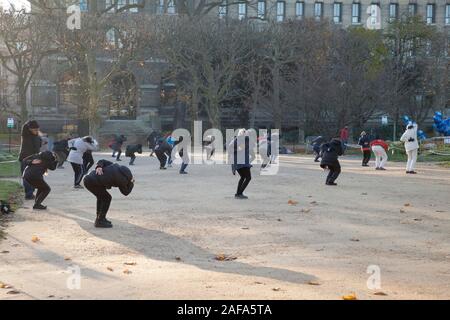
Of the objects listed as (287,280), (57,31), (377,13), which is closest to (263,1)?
(377,13)

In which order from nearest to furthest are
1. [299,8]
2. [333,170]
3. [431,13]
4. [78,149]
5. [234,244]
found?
[234,244]
[78,149]
[333,170]
[299,8]
[431,13]

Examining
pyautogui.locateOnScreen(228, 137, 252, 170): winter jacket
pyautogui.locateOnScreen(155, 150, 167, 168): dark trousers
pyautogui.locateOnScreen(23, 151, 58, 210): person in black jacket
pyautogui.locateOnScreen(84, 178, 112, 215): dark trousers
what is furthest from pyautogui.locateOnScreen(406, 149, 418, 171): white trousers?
pyautogui.locateOnScreen(84, 178, 112, 215): dark trousers

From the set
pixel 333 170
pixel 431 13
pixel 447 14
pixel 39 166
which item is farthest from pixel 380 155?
pixel 447 14

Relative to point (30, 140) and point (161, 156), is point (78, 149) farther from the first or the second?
point (161, 156)

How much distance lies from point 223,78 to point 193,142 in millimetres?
5622

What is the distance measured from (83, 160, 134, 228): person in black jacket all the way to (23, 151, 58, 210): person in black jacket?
8.30ft

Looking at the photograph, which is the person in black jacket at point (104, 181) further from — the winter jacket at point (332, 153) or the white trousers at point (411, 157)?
the white trousers at point (411, 157)

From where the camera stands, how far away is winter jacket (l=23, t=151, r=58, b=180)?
47.3 ft

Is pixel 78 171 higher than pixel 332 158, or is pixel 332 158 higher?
pixel 332 158

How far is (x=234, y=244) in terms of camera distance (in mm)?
10992

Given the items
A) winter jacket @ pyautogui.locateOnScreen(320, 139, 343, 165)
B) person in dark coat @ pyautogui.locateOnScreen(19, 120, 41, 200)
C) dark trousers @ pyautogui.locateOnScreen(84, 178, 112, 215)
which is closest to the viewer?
dark trousers @ pyautogui.locateOnScreen(84, 178, 112, 215)

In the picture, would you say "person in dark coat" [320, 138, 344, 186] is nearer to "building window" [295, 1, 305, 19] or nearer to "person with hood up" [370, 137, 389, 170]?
"person with hood up" [370, 137, 389, 170]

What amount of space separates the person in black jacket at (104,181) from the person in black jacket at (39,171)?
2.53m

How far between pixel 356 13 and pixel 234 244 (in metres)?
73.2
